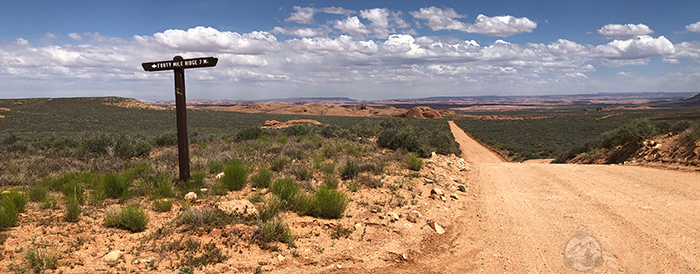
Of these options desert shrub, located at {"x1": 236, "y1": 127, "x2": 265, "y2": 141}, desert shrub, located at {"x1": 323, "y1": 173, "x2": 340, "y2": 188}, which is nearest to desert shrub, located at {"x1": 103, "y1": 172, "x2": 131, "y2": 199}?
desert shrub, located at {"x1": 323, "y1": 173, "x2": 340, "y2": 188}

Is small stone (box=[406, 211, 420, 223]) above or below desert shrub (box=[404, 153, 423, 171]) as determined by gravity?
below

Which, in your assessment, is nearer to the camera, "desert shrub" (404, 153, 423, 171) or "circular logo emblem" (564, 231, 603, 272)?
"circular logo emblem" (564, 231, 603, 272)

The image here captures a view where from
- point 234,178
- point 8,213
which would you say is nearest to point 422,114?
point 234,178

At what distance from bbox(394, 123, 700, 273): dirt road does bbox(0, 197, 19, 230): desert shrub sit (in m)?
5.47

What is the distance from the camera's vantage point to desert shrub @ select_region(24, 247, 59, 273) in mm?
4082

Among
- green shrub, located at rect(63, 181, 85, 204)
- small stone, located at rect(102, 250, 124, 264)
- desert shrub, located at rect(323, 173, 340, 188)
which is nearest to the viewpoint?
small stone, located at rect(102, 250, 124, 264)

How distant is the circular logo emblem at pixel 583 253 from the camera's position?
4758 millimetres

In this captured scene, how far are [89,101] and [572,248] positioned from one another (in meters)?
101

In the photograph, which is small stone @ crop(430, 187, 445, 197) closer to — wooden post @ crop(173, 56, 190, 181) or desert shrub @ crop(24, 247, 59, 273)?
wooden post @ crop(173, 56, 190, 181)

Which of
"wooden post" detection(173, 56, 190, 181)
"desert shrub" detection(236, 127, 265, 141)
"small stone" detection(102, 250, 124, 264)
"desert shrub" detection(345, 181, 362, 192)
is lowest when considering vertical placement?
"small stone" detection(102, 250, 124, 264)

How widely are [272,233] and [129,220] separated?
2.14 meters

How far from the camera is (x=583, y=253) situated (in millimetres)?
5109

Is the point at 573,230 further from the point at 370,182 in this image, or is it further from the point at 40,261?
the point at 40,261

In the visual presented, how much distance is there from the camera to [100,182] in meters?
7.18
